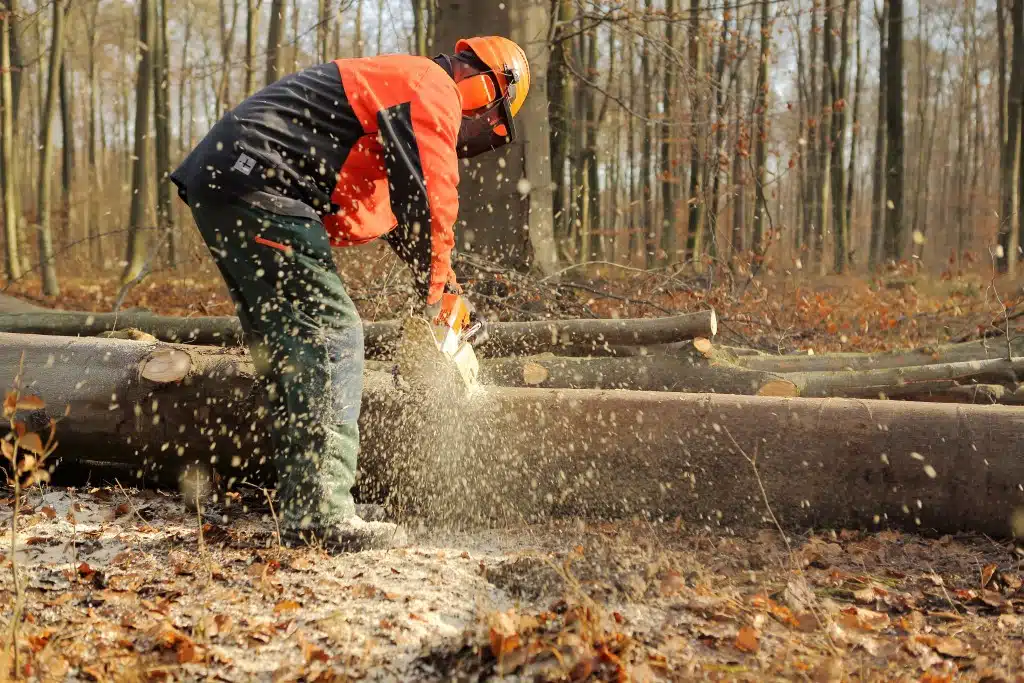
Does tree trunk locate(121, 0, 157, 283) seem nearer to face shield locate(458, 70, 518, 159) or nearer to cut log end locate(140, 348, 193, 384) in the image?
cut log end locate(140, 348, 193, 384)

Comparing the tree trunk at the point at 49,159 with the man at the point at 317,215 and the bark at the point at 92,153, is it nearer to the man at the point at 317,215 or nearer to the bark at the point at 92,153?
the bark at the point at 92,153

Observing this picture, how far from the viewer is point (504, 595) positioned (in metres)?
2.56

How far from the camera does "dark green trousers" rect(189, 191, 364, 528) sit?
2826 millimetres

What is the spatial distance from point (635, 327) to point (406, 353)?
1494 millimetres

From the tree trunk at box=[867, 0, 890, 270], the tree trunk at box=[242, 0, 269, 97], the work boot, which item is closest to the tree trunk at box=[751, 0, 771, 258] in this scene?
the tree trunk at box=[867, 0, 890, 270]

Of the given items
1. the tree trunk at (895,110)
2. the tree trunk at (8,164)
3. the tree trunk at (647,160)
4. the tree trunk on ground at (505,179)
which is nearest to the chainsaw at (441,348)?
the tree trunk on ground at (505,179)

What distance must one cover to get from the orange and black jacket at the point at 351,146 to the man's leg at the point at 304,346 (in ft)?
0.37

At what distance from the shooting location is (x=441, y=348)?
9.70ft

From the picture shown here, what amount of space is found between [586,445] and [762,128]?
8851 millimetres

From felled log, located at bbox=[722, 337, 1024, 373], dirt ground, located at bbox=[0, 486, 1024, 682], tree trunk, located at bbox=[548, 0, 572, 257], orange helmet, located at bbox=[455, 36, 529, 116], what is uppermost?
tree trunk, located at bbox=[548, 0, 572, 257]

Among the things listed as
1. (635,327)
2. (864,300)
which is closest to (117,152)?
(864,300)

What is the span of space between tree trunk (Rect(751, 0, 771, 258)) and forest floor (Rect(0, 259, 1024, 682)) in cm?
503

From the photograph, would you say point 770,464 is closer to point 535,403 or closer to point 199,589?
point 535,403

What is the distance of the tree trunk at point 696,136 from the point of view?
7.37 meters
